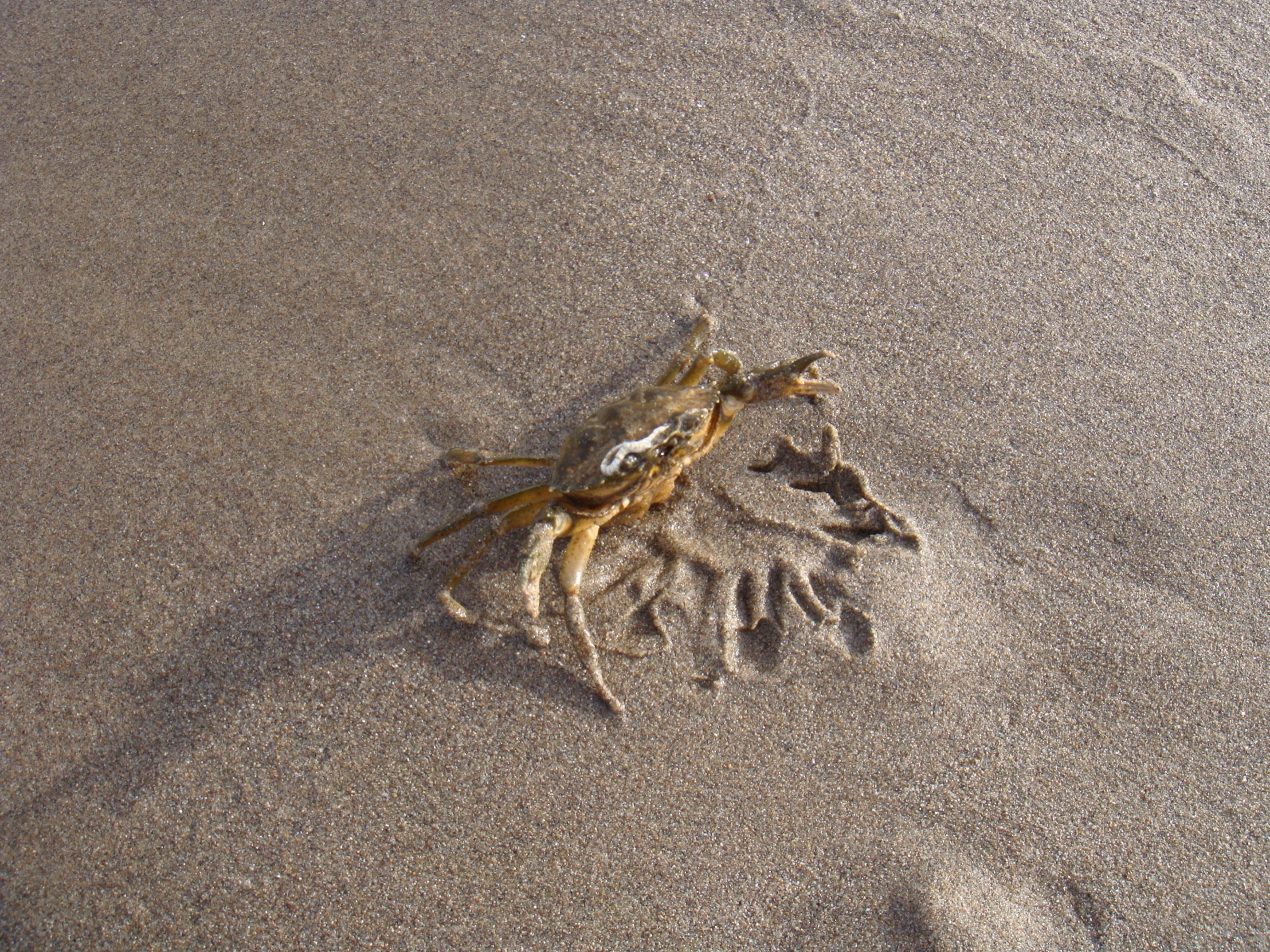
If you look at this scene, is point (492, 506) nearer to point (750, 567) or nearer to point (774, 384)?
point (750, 567)

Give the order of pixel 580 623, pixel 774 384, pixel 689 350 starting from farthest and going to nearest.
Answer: pixel 689 350 → pixel 774 384 → pixel 580 623

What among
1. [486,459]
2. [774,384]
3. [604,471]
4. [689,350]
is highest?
[774,384]

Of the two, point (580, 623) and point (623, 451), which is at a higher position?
point (623, 451)

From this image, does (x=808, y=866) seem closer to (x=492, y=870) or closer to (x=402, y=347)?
(x=492, y=870)

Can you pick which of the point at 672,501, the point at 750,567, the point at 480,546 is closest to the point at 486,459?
the point at 480,546

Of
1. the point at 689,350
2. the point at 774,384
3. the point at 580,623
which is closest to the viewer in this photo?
the point at 580,623

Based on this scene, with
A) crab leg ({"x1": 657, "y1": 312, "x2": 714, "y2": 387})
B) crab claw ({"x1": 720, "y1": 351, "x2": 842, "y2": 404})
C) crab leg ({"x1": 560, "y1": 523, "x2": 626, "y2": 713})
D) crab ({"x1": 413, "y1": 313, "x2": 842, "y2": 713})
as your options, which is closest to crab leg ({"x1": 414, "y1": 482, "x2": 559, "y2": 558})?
crab ({"x1": 413, "y1": 313, "x2": 842, "y2": 713})

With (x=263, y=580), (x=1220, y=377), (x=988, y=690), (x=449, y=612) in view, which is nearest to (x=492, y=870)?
(x=449, y=612)
